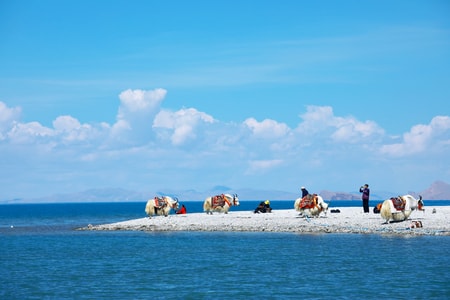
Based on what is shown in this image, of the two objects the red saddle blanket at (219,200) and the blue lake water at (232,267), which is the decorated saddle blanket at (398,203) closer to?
the blue lake water at (232,267)

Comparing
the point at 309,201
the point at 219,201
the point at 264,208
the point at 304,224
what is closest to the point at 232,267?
the point at 304,224

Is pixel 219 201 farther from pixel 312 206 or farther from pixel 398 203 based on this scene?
pixel 398 203

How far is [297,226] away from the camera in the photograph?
4556 cm

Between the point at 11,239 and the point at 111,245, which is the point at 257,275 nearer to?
the point at 111,245

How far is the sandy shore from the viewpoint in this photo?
41.5m

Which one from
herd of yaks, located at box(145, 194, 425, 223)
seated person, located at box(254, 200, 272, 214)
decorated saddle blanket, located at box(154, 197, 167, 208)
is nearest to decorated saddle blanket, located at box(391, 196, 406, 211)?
herd of yaks, located at box(145, 194, 425, 223)

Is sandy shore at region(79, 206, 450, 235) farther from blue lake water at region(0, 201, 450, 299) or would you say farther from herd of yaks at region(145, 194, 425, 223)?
blue lake water at region(0, 201, 450, 299)

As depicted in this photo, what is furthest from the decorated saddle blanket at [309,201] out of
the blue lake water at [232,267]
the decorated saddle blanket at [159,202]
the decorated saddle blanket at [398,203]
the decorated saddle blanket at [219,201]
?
the decorated saddle blanket at [159,202]

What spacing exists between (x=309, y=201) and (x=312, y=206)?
0.44m

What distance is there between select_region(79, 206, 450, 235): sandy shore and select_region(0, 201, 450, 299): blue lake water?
1952 mm

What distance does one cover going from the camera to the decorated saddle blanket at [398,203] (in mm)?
42562

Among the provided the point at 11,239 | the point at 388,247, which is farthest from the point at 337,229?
the point at 11,239

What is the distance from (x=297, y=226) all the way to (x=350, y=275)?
19346 millimetres

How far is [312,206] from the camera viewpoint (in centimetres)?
4956
